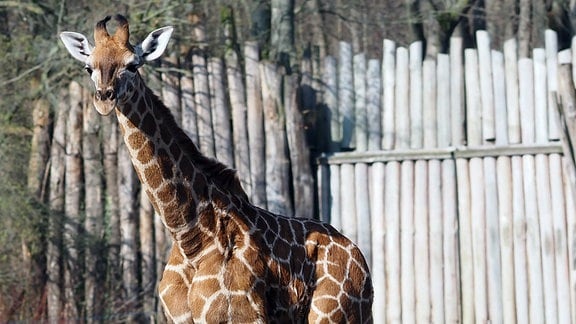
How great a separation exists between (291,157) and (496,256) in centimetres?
228

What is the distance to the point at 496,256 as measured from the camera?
33.7ft

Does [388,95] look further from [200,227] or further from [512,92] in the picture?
Answer: [200,227]

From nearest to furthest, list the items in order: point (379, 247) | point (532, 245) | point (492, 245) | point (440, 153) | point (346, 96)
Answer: point (532, 245) < point (492, 245) < point (440, 153) < point (379, 247) < point (346, 96)

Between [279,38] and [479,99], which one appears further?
[279,38]

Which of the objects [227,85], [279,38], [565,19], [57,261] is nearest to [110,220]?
[57,261]

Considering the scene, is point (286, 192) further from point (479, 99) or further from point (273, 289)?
point (273, 289)

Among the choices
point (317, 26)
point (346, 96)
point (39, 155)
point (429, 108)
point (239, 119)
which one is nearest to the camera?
point (429, 108)

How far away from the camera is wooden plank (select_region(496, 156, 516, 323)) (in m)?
10.2

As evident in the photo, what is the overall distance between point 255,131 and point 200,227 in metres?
3.91

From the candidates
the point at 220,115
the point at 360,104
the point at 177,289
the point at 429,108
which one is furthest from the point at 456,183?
the point at 177,289

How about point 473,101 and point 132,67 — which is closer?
point 132,67

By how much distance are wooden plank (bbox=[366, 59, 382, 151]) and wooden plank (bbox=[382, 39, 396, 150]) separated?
51 mm

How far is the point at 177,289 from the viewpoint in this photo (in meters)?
6.97

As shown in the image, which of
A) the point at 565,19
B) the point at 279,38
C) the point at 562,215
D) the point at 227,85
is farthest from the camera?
the point at 565,19
